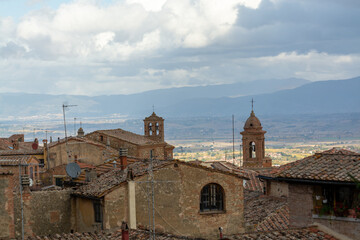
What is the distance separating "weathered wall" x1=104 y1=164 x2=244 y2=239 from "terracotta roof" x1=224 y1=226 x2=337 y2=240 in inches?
208

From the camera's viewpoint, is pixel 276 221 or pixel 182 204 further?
pixel 276 221

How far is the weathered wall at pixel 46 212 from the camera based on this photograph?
21844 millimetres

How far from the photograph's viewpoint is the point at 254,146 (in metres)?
60.8

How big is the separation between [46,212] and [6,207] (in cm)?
487

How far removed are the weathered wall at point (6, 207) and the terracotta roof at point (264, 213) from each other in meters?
9.06


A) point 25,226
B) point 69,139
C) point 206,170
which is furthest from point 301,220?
point 69,139

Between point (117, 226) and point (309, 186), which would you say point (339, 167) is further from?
point (117, 226)

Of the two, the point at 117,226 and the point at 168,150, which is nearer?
the point at 117,226

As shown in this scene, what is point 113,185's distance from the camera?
69.7 ft

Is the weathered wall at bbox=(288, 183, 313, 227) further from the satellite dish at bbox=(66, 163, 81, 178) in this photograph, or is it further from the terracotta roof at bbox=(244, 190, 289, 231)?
the satellite dish at bbox=(66, 163, 81, 178)

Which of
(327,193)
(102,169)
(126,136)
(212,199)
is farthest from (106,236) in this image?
(126,136)

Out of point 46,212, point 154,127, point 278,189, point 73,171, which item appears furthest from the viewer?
point 154,127

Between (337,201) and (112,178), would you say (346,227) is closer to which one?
(337,201)

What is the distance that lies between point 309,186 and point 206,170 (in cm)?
540
